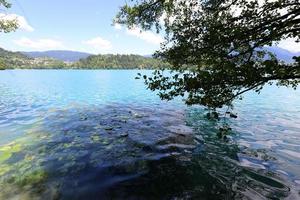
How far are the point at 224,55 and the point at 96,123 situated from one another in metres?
15.1

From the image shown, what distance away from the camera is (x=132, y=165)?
43.6 feet

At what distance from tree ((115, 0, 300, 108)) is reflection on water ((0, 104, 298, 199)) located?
360cm

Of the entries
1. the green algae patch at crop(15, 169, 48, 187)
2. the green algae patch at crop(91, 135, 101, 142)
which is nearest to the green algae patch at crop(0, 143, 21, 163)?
the green algae patch at crop(15, 169, 48, 187)

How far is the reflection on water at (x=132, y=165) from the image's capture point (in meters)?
10.6

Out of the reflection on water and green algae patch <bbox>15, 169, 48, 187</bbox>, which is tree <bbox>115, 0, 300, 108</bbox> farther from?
green algae patch <bbox>15, 169, 48, 187</bbox>

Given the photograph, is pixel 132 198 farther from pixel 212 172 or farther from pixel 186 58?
pixel 186 58

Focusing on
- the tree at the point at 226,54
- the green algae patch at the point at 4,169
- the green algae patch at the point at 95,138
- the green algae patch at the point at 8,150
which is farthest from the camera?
the green algae patch at the point at 95,138

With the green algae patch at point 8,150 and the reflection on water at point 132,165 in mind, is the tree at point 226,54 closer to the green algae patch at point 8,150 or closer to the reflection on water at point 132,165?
the reflection on water at point 132,165

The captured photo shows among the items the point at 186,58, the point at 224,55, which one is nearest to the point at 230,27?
the point at 224,55

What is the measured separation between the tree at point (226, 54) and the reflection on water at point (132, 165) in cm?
360

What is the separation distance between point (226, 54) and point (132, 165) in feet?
23.3

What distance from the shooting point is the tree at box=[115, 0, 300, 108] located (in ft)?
31.7

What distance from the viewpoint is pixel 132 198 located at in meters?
10.0

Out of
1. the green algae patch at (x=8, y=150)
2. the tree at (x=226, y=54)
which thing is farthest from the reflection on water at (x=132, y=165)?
the tree at (x=226, y=54)
